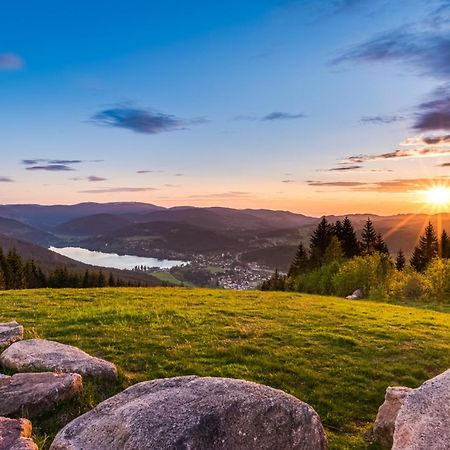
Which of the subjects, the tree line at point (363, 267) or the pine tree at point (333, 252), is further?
the pine tree at point (333, 252)

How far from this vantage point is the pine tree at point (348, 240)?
87.8 meters

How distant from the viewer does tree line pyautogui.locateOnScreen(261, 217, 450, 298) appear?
192 feet

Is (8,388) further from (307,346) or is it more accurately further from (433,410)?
(307,346)

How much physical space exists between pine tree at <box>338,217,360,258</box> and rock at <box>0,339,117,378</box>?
7887cm

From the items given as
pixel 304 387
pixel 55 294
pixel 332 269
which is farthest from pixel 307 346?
pixel 332 269

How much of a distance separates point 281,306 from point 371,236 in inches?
2638

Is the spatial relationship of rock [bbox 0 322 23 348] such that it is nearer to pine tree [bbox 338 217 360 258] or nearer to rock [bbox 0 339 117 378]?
rock [bbox 0 339 117 378]

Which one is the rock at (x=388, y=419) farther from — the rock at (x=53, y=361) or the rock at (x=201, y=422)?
the rock at (x=53, y=361)

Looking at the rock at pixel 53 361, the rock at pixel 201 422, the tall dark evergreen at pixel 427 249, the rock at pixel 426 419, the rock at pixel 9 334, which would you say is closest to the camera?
the rock at pixel 426 419

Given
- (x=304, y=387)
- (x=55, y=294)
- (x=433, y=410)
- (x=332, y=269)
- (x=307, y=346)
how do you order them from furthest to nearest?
(x=332, y=269)
(x=55, y=294)
(x=307, y=346)
(x=304, y=387)
(x=433, y=410)

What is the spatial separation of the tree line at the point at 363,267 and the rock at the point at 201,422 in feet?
166

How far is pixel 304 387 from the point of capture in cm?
1541

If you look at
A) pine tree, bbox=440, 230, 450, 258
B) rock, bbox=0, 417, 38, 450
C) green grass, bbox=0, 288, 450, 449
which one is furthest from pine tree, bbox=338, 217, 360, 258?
rock, bbox=0, 417, 38, 450

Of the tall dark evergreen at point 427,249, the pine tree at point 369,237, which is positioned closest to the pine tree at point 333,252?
the pine tree at point 369,237
